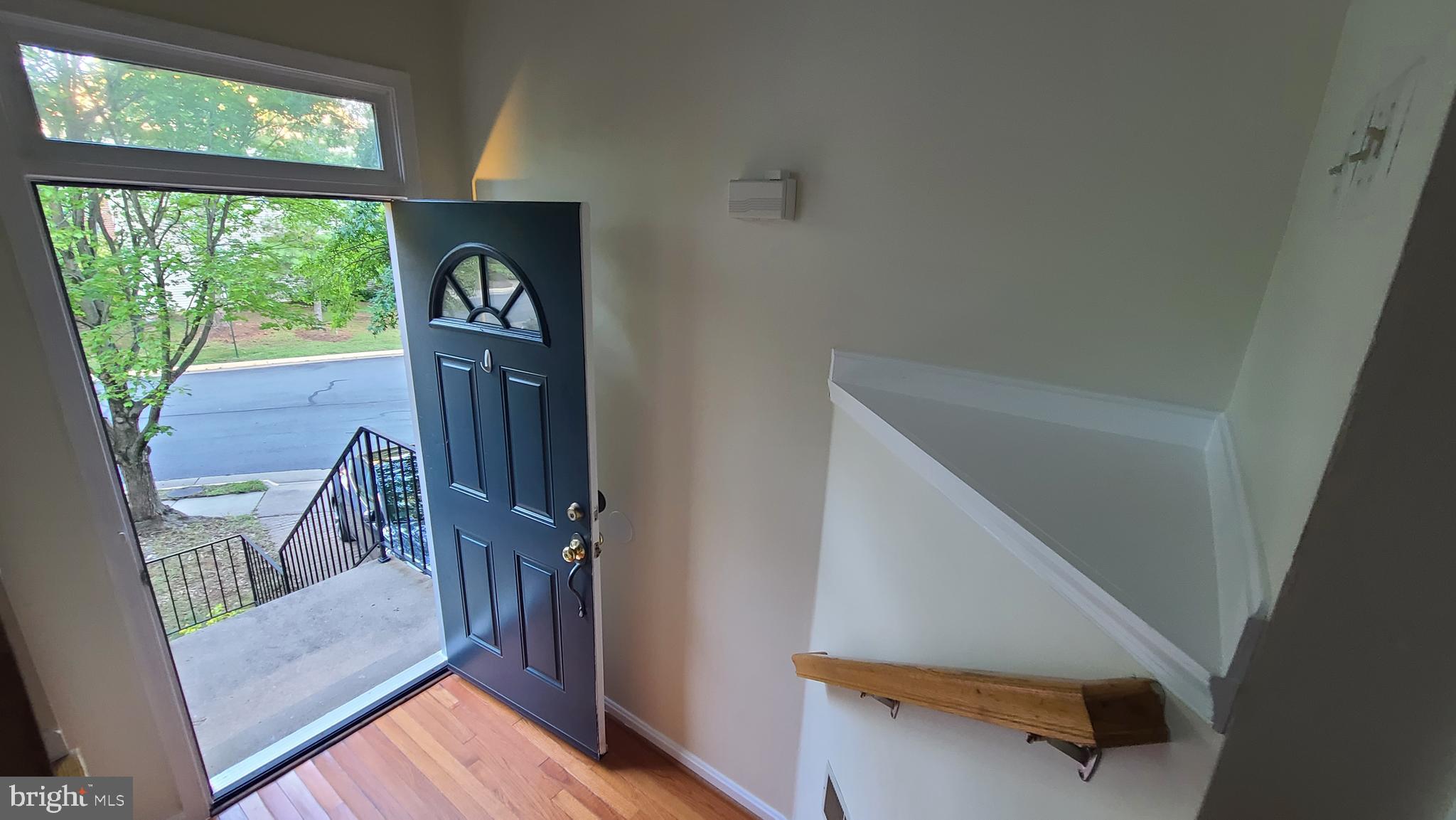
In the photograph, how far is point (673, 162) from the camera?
5.24ft

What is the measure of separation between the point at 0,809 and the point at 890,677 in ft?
3.84

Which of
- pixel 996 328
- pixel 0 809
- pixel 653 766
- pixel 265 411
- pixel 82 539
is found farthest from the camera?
pixel 265 411

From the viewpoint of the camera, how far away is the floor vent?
4.52 ft

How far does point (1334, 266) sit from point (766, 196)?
107 cm

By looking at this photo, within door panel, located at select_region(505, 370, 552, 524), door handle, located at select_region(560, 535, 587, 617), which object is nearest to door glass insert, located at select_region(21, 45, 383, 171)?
door panel, located at select_region(505, 370, 552, 524)

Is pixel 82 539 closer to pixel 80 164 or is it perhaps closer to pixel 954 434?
pixel 80 164

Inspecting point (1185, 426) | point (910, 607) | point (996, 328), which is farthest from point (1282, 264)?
point (910, 607)

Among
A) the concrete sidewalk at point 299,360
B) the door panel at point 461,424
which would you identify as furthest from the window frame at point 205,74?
the concrete sidewalk at point 299,360

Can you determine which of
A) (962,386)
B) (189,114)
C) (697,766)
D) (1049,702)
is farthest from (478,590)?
(1049,702)

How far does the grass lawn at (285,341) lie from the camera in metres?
3.69

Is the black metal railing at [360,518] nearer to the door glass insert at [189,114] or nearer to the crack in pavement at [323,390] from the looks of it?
the crack in pavement at [323,390]

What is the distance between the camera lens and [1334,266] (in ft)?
1.87

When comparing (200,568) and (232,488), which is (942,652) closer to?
(200,568)

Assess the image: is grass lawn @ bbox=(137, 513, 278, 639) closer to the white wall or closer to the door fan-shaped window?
the door fan-shaped window
